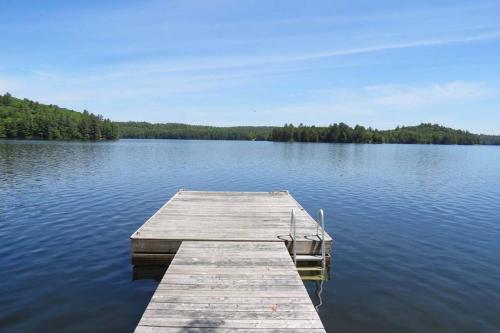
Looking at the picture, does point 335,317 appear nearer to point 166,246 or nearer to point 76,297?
point 166,246

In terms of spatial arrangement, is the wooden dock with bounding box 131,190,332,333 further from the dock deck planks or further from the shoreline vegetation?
the shoreline vegetation

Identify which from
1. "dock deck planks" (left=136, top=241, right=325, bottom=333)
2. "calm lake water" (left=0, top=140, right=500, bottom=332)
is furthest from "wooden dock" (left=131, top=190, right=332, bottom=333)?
"calm lake water" (left=0, top=140, right=500, bottom=332)

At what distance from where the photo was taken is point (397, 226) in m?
17.3

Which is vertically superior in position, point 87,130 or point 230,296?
point 87,130

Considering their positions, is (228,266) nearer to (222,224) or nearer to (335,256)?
(222,224)

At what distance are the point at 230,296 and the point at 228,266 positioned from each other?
1831 mm

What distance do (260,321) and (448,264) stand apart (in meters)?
9.25

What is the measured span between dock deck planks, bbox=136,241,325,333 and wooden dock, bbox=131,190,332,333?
0.02m

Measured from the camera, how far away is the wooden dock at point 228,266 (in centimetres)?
643

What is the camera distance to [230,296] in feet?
24.3

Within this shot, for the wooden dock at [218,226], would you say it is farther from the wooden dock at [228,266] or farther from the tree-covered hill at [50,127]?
the tree-covered hill at [50,127]

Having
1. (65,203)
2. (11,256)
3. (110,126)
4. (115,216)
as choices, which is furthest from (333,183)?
(110,126)

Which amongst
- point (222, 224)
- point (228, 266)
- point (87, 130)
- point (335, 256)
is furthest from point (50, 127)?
point (228, 266)

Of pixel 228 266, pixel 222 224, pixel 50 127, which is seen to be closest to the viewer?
pixel 228 266
